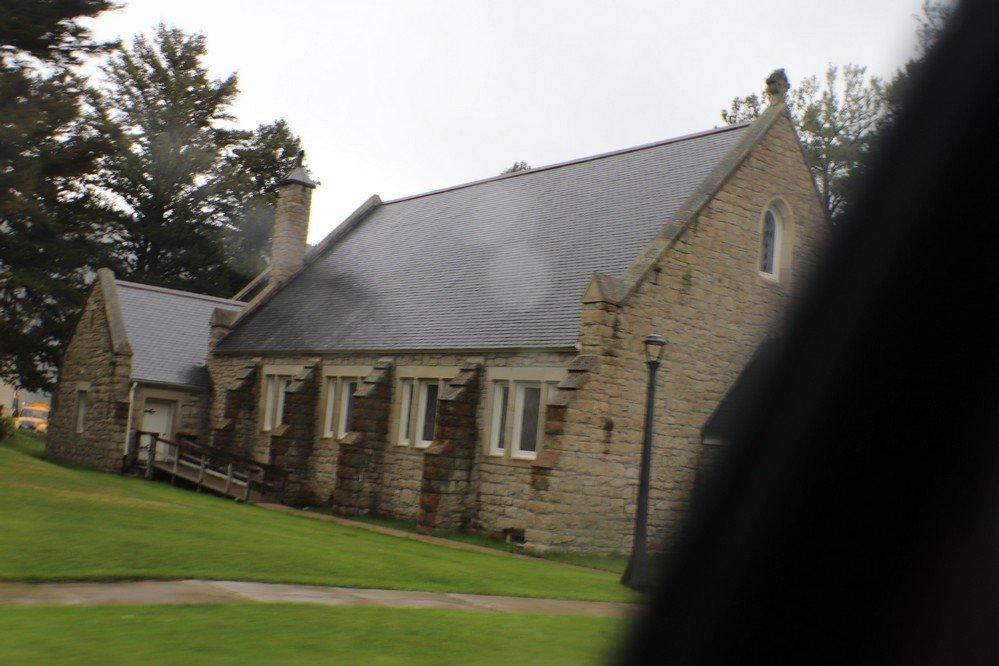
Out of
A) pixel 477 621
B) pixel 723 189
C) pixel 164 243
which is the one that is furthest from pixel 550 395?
pixel 164 243

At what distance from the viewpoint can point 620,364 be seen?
2016 centimetres

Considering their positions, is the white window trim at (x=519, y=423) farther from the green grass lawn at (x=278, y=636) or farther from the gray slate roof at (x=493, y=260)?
the green grass lawn at (x=278, y=636)

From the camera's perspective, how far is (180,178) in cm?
6012

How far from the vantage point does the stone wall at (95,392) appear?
3225 centimetres

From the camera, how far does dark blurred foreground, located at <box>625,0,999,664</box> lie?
6.18 feet

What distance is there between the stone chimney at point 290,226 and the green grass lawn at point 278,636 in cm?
2777

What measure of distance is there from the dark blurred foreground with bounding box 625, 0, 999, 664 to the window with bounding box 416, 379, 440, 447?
73.6 ft

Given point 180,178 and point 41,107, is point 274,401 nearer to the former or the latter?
point 41,107

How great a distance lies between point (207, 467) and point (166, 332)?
7.45 m

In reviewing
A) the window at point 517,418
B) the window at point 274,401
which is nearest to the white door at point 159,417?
the window at point 274,401

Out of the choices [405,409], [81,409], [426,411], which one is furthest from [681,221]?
[81,409]

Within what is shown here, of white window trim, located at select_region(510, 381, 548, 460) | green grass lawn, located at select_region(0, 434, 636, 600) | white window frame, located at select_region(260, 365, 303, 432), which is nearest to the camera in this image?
green grass lawn, located at select_region(0, 434, 636, 600)

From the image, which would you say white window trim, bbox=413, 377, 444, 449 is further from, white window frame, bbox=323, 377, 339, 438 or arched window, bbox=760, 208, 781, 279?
arched window, bbox=760, 208, 781, 279

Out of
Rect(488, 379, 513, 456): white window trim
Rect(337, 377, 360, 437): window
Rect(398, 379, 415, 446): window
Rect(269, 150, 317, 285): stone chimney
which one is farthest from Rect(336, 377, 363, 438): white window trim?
Rect(269, 150, 317, 285): stone chimney
